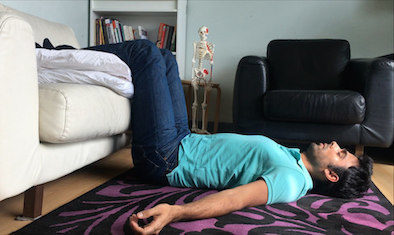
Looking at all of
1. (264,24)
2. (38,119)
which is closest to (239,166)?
(38,119)

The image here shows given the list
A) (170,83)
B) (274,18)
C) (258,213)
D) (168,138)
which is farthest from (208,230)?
(274,18)

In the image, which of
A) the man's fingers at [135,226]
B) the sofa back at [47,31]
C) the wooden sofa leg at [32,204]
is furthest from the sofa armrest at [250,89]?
the man's fingers at [135,226]

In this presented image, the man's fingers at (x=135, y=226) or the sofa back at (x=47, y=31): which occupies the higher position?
the sofa back at (x=47, y=31)

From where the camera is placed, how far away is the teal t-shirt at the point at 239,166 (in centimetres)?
124

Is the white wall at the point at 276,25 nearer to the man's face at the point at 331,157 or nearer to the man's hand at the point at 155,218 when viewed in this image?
the man's face at the point at 331,157

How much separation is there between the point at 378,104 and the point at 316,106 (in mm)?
397

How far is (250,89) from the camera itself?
2578 millimetres

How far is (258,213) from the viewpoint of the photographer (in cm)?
→ 126

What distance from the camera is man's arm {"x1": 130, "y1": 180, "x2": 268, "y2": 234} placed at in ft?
3.18

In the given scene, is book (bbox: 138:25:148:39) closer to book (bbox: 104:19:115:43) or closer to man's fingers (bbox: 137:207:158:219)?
book (bbox: 104:19:115:43)

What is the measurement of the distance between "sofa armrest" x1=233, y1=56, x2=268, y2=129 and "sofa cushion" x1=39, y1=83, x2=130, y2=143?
125 cm

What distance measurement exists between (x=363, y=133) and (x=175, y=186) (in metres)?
1.42

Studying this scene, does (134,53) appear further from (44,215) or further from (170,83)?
(44,215)

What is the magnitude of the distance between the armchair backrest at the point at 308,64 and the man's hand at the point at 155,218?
2145mm
